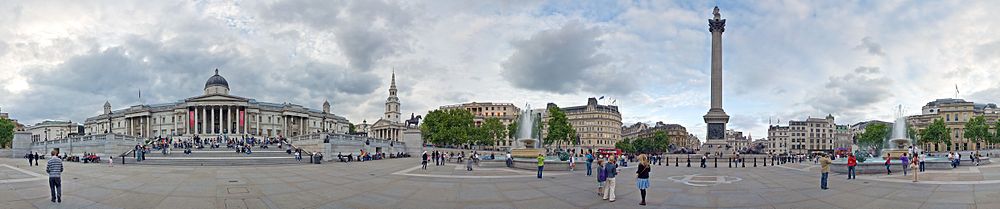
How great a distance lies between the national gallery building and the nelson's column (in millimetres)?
85173

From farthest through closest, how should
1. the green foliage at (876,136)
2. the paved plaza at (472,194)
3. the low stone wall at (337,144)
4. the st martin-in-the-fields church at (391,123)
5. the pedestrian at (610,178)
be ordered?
the st martin-in-the-fields church at (391,123) < the green foliage at (876,136) < the low stone wall at (337,144) < the pedestrian at (610,178) < the paved plaza at (472,194)

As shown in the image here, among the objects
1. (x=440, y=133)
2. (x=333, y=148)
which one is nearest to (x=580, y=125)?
(x=440, y=133)

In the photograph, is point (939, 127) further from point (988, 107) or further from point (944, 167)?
point (944, 167)

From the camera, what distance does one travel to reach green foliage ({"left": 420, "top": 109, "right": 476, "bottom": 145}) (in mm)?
102438

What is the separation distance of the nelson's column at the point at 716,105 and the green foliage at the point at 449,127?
151ft

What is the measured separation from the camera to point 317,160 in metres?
43.7

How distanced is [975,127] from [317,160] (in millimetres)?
108311

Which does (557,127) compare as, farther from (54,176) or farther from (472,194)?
(54,176)

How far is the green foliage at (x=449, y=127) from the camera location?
102 meters

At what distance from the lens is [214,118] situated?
120m

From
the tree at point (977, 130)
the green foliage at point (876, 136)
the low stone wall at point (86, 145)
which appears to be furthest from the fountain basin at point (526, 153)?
the green foliage at point (876, 136)

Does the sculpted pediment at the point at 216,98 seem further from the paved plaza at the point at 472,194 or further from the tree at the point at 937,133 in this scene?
the tree at the point at 937,133

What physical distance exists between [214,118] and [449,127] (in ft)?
173

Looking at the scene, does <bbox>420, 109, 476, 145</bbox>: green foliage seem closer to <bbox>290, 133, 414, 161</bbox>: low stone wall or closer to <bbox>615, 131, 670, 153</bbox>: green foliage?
<bbox>290, 133, 414, 161</bbox>: low stone wall
